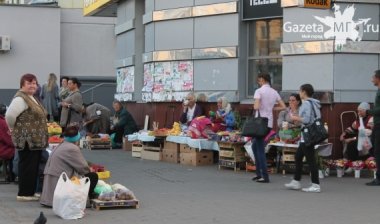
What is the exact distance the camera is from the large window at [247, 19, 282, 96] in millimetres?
15133

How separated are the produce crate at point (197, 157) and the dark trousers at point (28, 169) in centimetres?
520

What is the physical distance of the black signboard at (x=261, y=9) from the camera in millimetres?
14835

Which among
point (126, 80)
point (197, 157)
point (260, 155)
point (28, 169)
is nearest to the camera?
point (28, 169)

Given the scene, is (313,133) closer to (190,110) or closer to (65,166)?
(65,166)

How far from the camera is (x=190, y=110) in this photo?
1608cm

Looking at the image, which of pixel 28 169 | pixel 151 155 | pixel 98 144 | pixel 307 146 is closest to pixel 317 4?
pixel 307 146

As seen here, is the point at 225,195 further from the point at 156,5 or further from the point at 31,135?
the point at 156,5

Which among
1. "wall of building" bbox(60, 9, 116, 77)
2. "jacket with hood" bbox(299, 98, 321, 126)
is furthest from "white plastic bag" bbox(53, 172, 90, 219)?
"wall of building" bbox(60, 9, 116, 77)

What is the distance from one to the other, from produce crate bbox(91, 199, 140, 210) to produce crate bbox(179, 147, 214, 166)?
538cm

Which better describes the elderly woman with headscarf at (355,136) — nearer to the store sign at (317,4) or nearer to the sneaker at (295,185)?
the store sign at (317,4)

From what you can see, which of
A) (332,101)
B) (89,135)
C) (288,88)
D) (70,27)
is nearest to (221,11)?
(288,88)

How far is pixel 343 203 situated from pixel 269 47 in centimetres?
593

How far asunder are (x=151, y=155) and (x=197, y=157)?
1.70m

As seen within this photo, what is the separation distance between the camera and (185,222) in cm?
866
